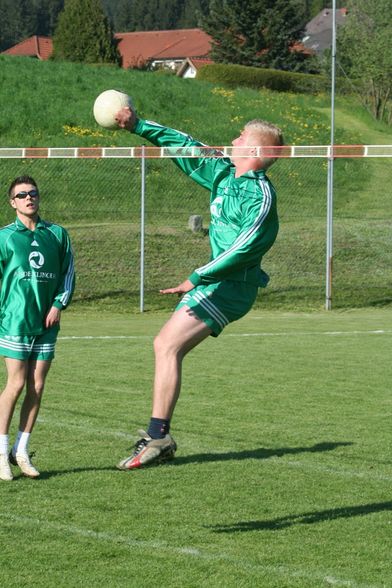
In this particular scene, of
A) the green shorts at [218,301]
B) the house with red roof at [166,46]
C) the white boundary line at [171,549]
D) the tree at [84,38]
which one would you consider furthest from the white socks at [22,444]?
the house with red roof at [166,46]

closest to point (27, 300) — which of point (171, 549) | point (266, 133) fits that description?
point (266, 133)

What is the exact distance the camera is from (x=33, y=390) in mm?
7250

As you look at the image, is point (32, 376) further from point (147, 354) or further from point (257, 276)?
point (147, 354)

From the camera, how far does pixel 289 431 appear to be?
8.87 meters

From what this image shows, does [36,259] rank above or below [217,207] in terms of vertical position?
below

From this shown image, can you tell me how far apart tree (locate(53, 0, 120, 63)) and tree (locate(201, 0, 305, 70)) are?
724 centimetres

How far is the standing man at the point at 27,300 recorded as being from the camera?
279 inches

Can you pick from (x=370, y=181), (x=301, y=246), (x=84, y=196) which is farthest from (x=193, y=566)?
(x=370, y=181)

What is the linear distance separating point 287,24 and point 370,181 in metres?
28.9

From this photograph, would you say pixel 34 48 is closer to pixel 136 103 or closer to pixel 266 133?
pixel 136 103

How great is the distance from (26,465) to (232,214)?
196cm

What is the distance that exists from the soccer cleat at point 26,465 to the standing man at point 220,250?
545 mm

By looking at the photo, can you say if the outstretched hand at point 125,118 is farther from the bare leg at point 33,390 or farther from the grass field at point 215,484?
the grass field at point 215,484

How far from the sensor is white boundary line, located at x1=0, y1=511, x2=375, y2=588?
5.19m
